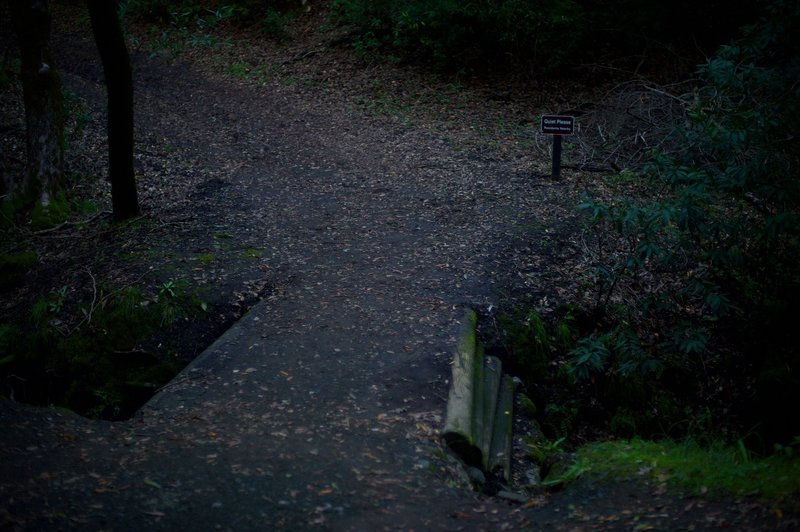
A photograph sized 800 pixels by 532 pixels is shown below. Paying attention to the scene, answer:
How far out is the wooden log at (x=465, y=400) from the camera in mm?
4855

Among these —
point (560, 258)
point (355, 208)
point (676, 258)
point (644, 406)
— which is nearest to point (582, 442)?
point (644, 406)

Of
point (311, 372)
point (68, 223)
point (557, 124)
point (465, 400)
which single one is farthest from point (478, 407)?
point (68, 223)

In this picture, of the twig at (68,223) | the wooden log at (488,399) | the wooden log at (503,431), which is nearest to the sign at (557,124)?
the wooden log at (488,399)

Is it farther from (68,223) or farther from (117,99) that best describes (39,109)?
(117,99)

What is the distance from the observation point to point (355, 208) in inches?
372

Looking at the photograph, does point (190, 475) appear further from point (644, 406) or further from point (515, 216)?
point (515, 216)

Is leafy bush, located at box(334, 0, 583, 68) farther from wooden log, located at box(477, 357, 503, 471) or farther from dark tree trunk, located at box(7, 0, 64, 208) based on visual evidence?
wooden log, located at box(477, 357, 503, 471)

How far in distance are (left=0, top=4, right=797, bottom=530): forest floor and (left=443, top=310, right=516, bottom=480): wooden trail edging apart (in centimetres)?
17

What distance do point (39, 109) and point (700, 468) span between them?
10.1 m

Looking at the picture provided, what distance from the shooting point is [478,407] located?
18.0ft

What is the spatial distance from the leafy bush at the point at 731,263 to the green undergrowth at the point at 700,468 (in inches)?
42.6

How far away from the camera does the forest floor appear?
3.95 m

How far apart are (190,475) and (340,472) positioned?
1.01 meters

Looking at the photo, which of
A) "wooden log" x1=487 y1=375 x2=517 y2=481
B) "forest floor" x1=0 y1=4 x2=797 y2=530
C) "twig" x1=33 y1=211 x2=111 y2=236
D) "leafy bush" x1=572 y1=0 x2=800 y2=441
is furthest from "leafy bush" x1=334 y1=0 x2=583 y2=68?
"wooden log" x1=487 y1=375 x2=517 y2=481
